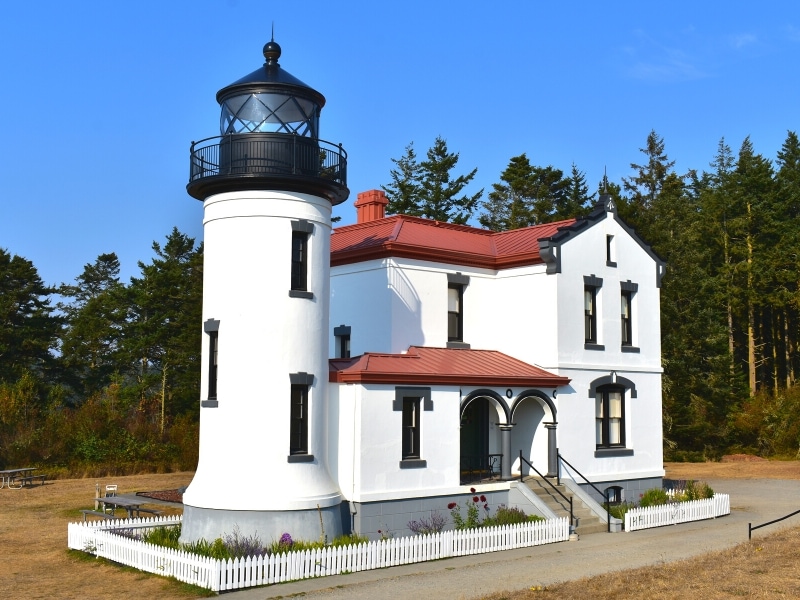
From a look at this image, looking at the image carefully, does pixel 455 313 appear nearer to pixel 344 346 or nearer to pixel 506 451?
pixel 344 346

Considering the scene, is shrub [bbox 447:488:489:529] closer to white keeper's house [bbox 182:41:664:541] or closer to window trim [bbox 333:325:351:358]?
white keeper's house [bbox 182:41:664:541]

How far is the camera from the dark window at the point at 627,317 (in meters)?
26.4

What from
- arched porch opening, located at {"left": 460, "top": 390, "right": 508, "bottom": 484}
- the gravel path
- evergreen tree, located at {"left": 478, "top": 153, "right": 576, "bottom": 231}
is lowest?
the gravel path

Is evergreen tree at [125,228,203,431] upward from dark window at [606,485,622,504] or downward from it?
upward

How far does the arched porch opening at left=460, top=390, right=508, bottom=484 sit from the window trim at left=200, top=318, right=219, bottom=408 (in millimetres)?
7300

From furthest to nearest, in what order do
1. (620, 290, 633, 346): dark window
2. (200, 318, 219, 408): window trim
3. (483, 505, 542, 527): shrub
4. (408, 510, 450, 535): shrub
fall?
(620, 290, 633, 346): dark window → (483, 505, 542, 527): shrub → (408, 510, 450, 535): shrub → (200, 318, 219, 408): window trim

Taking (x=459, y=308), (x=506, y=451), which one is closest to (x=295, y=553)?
(x=506, y=451)

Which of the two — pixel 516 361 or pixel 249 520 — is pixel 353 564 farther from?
pixel 516 361

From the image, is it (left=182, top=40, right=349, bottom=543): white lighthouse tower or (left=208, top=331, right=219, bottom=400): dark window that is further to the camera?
(left=208, top=331, right=219, bottom=400): dark window

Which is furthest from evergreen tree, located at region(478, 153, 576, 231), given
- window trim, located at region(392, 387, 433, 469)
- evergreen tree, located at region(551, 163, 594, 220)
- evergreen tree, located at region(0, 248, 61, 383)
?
window trim, located at region(392, 387, 433, 469)

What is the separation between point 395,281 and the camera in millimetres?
23297

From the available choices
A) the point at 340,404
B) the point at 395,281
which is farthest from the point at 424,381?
the point at 395,281

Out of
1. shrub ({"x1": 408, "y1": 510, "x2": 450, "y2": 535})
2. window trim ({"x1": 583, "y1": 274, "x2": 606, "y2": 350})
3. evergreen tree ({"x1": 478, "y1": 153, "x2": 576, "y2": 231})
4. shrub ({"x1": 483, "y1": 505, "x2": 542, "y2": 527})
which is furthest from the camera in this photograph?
evergreen tree ({"x1": 478, "y1": 153, "x2": 576, "y2": 231})

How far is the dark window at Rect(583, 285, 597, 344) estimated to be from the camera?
2517 centimetres
